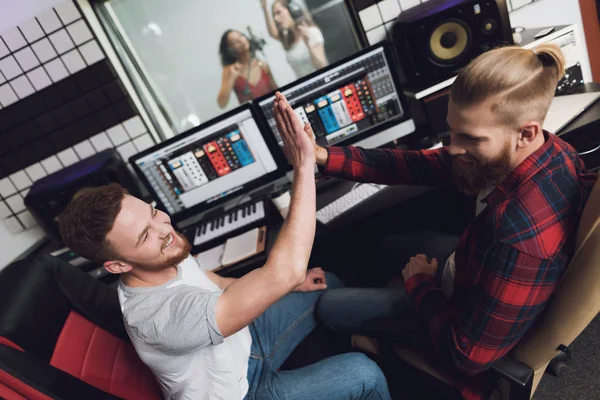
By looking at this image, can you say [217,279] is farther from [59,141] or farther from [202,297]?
[59,141]

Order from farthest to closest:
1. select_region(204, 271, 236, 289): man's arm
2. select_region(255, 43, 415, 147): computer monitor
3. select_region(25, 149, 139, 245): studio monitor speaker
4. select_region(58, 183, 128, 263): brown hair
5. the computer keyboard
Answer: select_region(25, 149, 139, 245): studio monitor speaker, select_region(255, 43, 415, 147): computer monitor, the computer keyboard, select_region(204, 271, 236, 289): man's arm, select_region(58, 183, 128, 263): brown hair

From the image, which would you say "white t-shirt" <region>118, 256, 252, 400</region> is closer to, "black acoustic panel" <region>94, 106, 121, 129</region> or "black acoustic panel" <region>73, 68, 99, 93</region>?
"black acoustic panel" <region>94, 106, 121, 129</region>

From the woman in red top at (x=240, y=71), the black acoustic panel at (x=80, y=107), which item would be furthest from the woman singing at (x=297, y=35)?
the black acoustic panel at (x=80, y=107)

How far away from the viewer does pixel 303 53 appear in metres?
2.24

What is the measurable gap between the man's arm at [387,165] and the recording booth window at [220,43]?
1.09 meters

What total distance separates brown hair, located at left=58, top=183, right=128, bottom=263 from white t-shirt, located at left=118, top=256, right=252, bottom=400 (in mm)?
145

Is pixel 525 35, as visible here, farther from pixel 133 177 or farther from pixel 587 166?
pixel 133 177

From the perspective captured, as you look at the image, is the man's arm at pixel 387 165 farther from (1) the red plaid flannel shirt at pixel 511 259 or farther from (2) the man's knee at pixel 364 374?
(2) the man's knee at pixel 364 374

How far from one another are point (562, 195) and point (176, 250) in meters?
1.11

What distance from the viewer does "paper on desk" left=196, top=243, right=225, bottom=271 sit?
163cm

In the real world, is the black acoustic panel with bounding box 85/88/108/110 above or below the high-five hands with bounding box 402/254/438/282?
above

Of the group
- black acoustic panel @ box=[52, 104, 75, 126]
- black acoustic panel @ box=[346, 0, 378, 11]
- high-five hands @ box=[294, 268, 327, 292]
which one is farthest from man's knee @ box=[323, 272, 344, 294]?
black acoustic panel @ box=[52, 104, 75, 126]

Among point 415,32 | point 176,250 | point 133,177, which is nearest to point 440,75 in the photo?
point 415,32

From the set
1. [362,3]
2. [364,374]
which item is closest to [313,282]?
[364,374]
